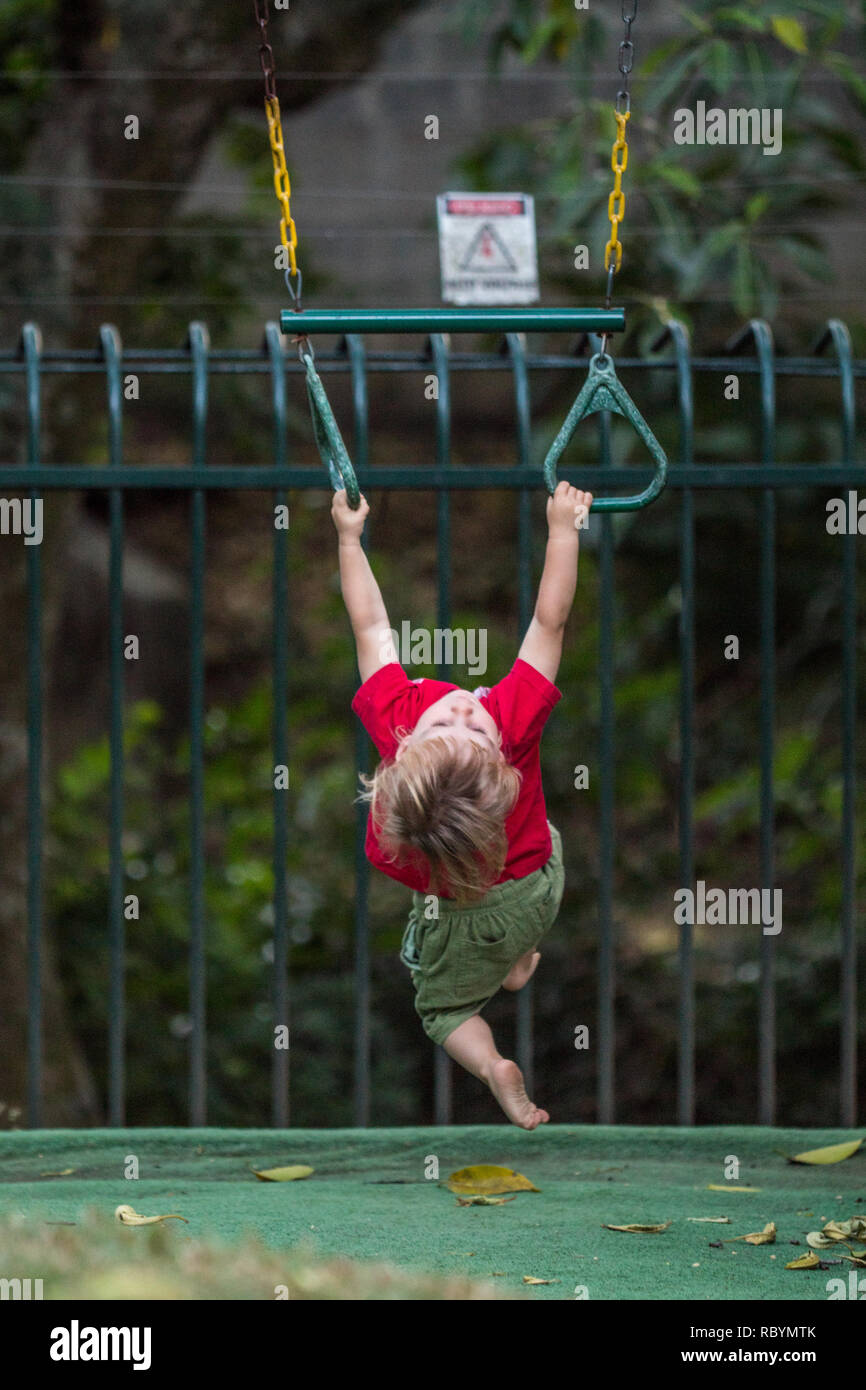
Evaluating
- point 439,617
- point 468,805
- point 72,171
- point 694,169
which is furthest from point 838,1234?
point 72,171

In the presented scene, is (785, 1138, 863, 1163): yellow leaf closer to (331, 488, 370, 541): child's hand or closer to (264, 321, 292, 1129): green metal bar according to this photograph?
(264, 321, 292, 1129): green metal bar

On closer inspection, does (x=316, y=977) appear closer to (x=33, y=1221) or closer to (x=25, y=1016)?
(x=25, y=1016)

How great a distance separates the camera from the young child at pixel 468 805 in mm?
2443

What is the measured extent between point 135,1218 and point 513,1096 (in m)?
0.67

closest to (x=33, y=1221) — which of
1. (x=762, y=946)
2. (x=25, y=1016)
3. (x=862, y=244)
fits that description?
(x=762, y=946)

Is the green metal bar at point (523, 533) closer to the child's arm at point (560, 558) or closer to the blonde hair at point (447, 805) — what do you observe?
the child's arm at point (560, 558)

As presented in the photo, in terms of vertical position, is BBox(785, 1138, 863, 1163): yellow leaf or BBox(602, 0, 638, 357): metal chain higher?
BBox(602, 0, 638, 357): metal chain

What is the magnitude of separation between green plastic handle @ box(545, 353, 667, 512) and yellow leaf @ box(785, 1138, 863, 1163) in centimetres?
153

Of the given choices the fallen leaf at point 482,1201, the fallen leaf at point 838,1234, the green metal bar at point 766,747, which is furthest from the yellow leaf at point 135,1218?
the green metal bar at point 766,747

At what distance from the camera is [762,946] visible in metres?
3.52

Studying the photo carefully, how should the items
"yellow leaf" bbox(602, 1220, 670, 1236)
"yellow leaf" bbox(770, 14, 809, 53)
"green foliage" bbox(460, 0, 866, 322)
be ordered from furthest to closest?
"green foliage" bbox(460, 0, 866, 322) → "yellow leaf" bbox(770, 14, 809, 53) → "yellow leaf" bbox(602, 1220, 670, 1236)

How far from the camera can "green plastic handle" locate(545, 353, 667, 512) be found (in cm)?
244

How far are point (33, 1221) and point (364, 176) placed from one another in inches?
265

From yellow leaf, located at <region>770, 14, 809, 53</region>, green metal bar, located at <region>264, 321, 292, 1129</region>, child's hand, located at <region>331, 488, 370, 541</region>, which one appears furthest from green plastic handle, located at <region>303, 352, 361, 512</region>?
yellow leaf, located at <region>770, 14, 809, 53</region>
